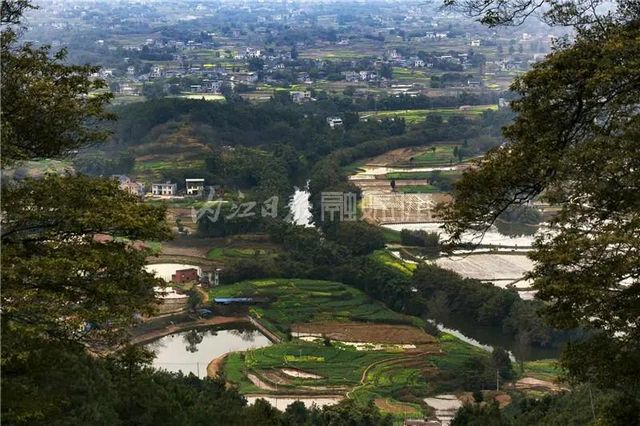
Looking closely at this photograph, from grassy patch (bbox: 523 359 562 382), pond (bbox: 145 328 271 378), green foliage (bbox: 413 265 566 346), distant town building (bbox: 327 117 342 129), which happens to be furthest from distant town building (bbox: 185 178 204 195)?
grassy patch (bbox: 523 359 562 382)

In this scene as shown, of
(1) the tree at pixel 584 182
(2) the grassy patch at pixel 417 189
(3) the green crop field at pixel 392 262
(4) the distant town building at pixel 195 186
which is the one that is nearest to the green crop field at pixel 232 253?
(3) the green crop field at pixel 392 262

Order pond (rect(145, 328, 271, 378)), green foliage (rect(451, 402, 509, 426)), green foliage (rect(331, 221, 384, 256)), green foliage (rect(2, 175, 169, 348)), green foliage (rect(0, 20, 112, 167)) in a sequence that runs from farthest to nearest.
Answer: green foliage (rect(331, 221, 384, 256))
pond (rect(145, 328, 271, 378))
green foliage (rect(451, 402, 509, 426))
green foliage (rect(0, 20, 112, 167))
green foliage (rect(2, 175, 169, 348))

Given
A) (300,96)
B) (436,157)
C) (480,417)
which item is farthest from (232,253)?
(300,96)

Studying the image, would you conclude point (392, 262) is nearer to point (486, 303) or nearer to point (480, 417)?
point (486, 303)

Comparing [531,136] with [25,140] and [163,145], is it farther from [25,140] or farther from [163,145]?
[163,145]

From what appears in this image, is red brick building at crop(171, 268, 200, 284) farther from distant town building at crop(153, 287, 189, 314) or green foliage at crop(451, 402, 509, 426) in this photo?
green foliage at crop(451, 402, 509, 426)

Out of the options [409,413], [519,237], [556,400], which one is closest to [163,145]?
[519,237]

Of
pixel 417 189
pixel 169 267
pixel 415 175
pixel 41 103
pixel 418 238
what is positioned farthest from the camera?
pixel 415 175
